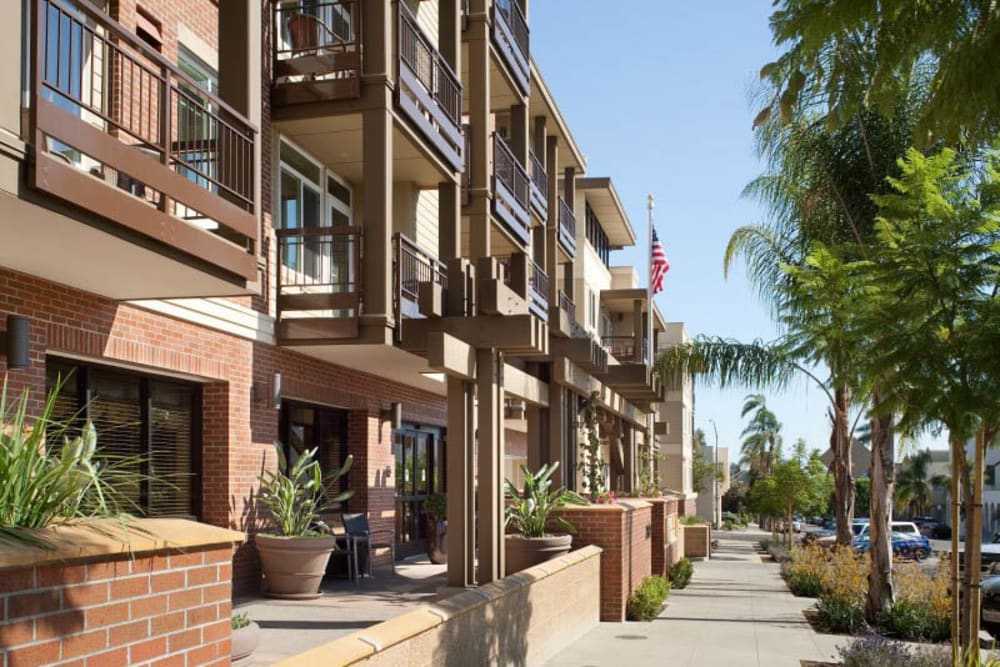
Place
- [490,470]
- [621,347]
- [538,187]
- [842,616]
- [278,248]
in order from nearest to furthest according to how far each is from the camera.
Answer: [490,470] < [278,248] < [842,616] < [538,187] < [621,347]

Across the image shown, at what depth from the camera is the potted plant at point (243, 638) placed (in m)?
8.02

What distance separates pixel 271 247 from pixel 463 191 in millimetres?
5250

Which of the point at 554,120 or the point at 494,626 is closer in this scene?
the point at 494,626

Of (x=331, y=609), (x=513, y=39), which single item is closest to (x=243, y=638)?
(x=331, y=609)

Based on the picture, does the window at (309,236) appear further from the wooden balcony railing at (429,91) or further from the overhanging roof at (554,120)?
the overhanging roof at (554,120)

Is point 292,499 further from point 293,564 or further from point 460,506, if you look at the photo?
point 460,506

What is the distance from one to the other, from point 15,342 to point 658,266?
25247 millimetres

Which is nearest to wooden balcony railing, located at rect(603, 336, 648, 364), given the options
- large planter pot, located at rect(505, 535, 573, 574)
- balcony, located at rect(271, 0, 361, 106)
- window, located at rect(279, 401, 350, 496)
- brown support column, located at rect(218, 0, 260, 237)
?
window, located at rect(279, 401, 350, 496)

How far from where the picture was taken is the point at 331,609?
38.6 ft

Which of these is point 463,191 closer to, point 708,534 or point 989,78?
point 989,78

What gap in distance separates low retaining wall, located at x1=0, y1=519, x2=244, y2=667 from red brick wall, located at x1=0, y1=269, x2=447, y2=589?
510cm

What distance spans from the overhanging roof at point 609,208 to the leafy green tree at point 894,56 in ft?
102

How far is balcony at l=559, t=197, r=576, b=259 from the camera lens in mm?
28812

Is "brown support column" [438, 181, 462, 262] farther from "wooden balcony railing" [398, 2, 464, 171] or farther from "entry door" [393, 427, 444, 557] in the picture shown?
"entry door" [393, 427, 444, 557]
